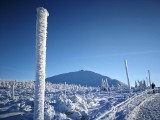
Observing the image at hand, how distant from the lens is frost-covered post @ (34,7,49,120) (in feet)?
32.4

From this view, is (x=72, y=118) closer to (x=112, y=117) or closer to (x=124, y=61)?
(x=112, y=117)

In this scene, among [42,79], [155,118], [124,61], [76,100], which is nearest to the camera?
[42,79]

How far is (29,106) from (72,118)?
5.36 metres

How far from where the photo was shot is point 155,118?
13.6 meters

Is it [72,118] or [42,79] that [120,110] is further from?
[42,79]

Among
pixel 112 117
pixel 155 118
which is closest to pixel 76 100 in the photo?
pixel 112 117

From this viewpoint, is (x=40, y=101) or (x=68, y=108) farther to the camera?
(x=68, y=108)

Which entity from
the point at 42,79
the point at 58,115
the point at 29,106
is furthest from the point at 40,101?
the point at 29,106

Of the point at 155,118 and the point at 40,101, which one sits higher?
the point at 40,101

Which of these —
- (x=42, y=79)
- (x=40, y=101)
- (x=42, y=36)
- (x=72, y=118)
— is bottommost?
(x=72, y=118)

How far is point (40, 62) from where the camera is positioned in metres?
9.91

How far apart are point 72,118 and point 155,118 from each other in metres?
9.27

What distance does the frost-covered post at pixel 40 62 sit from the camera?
32.4ft

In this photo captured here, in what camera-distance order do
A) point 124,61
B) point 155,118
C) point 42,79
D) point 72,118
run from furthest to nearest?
point 124,61 → point 72,118 → point 155,118 → point 42,79
